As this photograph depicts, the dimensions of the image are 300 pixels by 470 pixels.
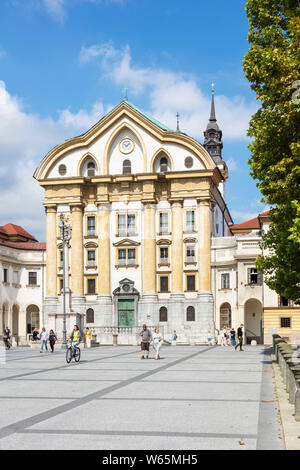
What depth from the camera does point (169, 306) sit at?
2509 inches

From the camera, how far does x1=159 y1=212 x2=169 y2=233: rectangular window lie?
2571 inches

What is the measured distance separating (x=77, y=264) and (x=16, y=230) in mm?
20387

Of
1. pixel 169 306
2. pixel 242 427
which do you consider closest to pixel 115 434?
pixel 242 427

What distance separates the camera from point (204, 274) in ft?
207

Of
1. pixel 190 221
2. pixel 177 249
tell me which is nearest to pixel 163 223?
pixel 190 221

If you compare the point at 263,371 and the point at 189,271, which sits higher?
the point at 189,271

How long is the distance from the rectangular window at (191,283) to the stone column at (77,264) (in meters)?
11.0

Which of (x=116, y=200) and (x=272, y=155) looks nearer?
(x=272, y=155)

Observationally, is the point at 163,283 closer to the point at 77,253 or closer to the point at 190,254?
the point at 190,254

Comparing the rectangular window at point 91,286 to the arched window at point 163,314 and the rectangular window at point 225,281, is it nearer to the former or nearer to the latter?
the arched window at point 163,314

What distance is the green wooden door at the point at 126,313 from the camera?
6475cm

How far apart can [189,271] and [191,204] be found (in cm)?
683
